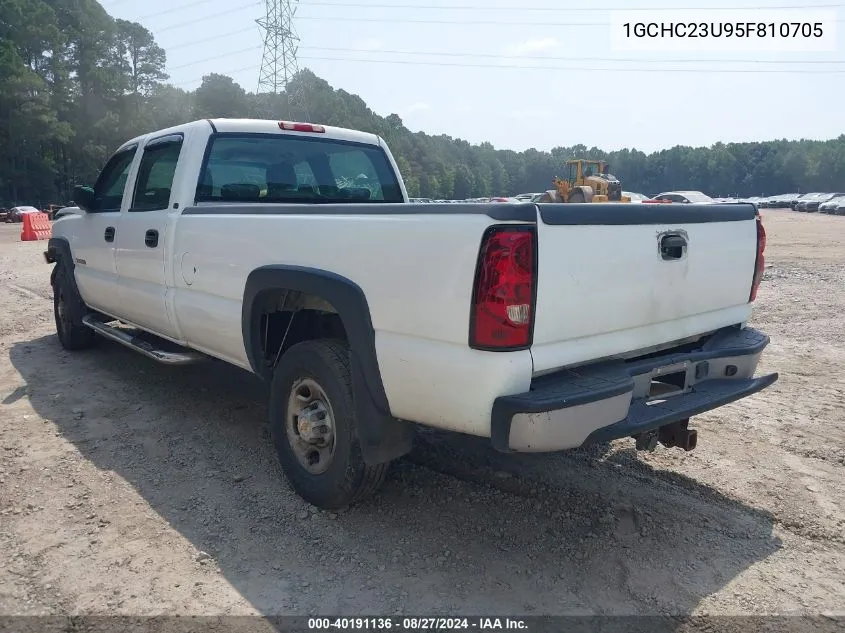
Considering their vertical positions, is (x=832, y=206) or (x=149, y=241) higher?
(x=149, y=241)

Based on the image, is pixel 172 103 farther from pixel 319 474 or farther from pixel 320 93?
pixel 319 474

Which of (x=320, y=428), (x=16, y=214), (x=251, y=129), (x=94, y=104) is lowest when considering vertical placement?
(x=320, y=428)

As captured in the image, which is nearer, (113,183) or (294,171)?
(294,171)

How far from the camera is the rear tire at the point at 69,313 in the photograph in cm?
630

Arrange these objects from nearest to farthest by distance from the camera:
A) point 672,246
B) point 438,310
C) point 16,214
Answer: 1. point 438,310
2. point 672,246
3. point 16,214

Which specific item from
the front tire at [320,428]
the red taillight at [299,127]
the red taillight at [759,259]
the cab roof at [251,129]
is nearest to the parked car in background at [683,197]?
the cab roof at [251,129]

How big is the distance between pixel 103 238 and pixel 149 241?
116 centimetres

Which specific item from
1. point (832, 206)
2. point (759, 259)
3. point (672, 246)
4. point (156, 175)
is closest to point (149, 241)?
point (156, 175)

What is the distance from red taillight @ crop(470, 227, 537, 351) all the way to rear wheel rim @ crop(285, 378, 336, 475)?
1071 millimetres

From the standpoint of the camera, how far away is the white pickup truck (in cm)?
254

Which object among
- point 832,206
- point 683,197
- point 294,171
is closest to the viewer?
point 294,171

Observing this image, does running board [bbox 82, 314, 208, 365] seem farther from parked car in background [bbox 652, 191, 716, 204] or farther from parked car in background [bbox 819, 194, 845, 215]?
parked car in background [bbox 819, 194, 845, 215]

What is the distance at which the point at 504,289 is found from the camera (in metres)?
2.50

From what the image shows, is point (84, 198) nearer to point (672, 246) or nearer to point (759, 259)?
point (672, 246)
